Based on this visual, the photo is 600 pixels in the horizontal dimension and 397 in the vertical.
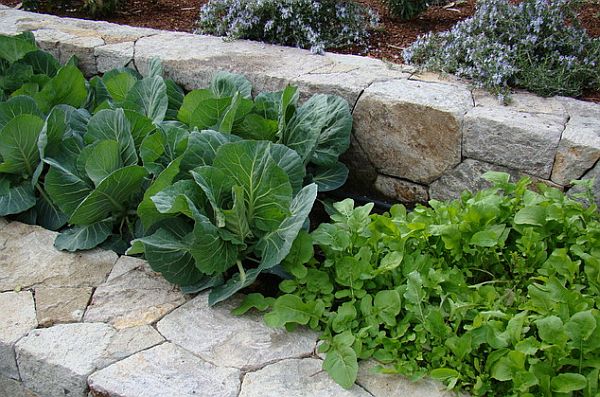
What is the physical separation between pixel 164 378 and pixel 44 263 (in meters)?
0.91

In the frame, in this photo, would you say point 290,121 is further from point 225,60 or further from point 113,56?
point 113,56

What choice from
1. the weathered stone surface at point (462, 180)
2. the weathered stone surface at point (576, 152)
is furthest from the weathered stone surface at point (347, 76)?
the weathered stone surface at point (576, 152)

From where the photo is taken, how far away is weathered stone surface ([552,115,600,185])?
2.58 m

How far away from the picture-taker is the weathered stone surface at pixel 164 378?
2.05 meters

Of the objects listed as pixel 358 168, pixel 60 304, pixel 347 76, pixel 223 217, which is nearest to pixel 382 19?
pixel 347 76

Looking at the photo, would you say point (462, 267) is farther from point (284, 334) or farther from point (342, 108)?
point (342, 108)

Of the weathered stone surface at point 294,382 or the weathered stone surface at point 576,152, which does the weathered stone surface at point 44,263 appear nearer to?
the weathered stone surface at point 294,382

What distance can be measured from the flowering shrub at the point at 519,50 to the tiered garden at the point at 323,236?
554 millimetres

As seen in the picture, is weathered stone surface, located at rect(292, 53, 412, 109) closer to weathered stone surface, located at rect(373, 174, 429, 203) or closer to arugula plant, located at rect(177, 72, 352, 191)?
arugula plant, located at rect(177, 72, 352, 191)

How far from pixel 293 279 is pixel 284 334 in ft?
0.80

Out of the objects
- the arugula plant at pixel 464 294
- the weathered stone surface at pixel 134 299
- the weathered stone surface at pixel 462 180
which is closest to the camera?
the arugula plant at pixel 464 294

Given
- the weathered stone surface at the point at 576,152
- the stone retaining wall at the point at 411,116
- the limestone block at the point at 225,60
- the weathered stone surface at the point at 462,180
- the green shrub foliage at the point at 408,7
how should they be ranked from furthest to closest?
the green shrub foliage at the point at 408,7 → the limestone block at the point at 225,60 → the weathered stone surface at the point at 462,180 → the stone retaining wall at the point at 411,116 → the weathered stone surface at the point at 576,152

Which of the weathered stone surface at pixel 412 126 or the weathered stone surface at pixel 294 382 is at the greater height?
the weathered stone surface at pixel 412 126

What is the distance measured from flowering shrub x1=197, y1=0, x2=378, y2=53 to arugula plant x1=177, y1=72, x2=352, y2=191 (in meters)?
0.70
